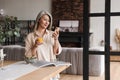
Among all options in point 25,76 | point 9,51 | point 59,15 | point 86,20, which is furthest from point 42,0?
point 25,76

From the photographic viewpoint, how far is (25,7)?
8766 millimetres

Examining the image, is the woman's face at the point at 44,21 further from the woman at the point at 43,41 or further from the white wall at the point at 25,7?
the white wall at the point at 25,7

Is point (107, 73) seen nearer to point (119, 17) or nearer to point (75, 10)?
point (119, 17)

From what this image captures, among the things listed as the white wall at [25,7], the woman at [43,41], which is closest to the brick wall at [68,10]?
the white wall at [25,7]

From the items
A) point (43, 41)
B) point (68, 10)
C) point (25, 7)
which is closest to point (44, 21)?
point (43, 41)

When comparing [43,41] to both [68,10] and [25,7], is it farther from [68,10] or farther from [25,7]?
[25,7]

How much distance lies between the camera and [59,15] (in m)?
8.39

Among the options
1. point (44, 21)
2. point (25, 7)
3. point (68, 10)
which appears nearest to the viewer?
point (44, 21)

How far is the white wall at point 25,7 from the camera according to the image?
863 cm

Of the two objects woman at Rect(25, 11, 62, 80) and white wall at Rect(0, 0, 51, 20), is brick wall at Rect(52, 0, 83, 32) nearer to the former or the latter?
white wall at Rect(0, 0, 51, 20)

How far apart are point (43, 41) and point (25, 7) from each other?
6.67 m

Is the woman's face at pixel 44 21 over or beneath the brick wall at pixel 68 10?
beneath

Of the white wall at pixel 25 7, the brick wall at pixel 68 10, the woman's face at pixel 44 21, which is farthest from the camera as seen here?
the white wall at pixel 25 7

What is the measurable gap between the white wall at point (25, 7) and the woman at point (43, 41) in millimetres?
6352
